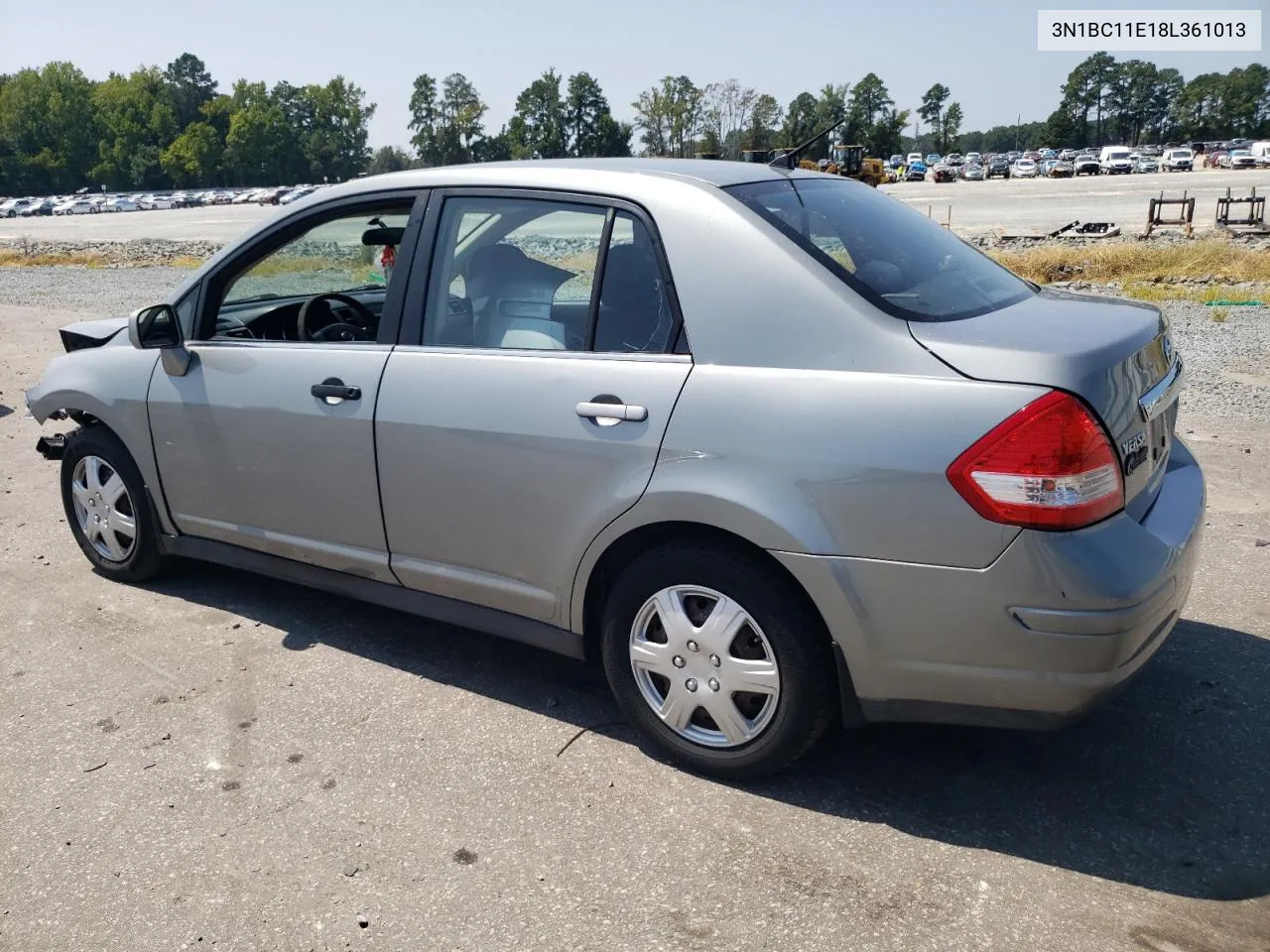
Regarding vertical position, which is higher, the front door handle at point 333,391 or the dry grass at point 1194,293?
the front door handle at point 333,391

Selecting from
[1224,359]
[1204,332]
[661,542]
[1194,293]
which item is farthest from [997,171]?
[661,542]

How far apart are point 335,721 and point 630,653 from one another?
1.16m

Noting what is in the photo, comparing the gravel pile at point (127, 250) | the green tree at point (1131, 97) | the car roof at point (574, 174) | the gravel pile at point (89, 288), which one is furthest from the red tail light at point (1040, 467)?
the green tree at point (1131, 97)

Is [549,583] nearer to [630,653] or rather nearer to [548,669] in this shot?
[630,653]

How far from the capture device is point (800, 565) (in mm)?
2869

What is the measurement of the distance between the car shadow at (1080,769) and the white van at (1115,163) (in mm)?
82110

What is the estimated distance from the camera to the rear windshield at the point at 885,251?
304 cm

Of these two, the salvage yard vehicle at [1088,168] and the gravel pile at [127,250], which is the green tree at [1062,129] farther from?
the gravel pile at [127,250]

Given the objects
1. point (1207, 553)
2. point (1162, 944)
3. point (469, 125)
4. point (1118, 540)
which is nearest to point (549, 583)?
point (1118, 540)

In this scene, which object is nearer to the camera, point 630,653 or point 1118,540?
point 1118,540

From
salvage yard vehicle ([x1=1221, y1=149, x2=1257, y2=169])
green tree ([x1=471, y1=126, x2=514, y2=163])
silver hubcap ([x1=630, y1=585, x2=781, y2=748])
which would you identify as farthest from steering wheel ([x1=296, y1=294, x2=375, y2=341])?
green tree ([x1=471, y1=126, x2=514, y2=163])

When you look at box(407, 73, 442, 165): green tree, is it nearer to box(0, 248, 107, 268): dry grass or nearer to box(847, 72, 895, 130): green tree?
box(847, 72, 895, 130): green tree

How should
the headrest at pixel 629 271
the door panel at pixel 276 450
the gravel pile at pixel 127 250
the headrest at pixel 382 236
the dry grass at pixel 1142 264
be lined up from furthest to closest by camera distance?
the gravel pile at pixel 127 250, the dry grass at pixel 1142 264, the headrest at pixel 382 236, the door panel at pixel 276 450, the headrest at pixel 629 271

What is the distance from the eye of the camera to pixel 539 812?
123 inches
